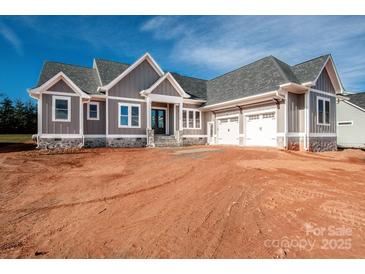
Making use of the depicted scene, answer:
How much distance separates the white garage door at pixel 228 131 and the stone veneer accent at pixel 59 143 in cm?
1132

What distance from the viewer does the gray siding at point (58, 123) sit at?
42.8 ft

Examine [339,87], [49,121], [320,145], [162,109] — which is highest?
[339,87]

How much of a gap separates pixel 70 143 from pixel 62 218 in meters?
11.2

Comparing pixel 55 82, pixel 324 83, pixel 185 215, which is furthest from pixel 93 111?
pixel 324 83

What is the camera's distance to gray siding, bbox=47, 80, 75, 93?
13.3 metres

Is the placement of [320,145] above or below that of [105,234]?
above

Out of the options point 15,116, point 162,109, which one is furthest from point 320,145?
point 15,116

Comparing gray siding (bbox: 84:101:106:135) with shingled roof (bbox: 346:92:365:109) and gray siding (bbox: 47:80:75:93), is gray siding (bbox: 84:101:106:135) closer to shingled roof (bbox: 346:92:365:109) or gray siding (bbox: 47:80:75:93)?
gray siding (bbox: 47:80:75:93)

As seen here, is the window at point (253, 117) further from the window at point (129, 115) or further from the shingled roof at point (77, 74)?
the shingled roof at point (77, 74)

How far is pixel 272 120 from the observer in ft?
47.4

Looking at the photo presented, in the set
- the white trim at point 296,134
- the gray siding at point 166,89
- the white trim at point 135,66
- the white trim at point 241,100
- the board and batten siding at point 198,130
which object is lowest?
the white trim at point 296,134

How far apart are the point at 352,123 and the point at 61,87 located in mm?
26351

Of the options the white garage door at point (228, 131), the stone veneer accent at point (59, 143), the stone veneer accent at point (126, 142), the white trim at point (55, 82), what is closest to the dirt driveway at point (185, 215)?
the stone veneer accent at point (59, 143)

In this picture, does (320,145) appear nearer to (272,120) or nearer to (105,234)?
(272,120)
